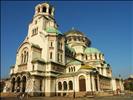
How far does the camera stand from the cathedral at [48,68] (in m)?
36.2

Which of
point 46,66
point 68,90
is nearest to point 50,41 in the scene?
point 46,66

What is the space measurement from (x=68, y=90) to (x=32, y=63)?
34.6 ft

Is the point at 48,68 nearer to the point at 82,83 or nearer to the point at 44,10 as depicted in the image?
the point at 82,83

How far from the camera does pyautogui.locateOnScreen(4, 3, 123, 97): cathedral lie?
36.2 meters

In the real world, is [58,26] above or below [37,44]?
above

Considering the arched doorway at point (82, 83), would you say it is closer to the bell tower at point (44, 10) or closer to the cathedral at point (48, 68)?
the cathedral at point (48, 68)

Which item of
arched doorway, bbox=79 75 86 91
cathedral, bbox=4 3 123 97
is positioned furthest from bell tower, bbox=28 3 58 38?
arched doorway, bbox=79 75 86 91

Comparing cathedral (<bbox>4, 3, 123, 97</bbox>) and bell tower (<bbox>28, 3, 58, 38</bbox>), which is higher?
bell tower (<bbox>28, 3, 58, 38</bbox>)

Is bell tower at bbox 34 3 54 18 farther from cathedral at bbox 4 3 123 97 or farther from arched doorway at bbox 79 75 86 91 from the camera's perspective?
arched doorway at bbox 79 75 86 91

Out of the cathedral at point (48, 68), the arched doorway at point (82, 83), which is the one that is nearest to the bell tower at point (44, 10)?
the cathedral at point (48, 68)

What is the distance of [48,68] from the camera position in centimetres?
3947

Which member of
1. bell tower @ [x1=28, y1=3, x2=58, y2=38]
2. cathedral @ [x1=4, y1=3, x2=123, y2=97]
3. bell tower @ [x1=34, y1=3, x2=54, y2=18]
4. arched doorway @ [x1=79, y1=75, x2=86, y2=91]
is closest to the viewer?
arched doorway @ [x1=79, y1=75, x2=86, y2=91]

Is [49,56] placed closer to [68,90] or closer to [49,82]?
[49,82]

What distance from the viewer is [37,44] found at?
4341 cm
